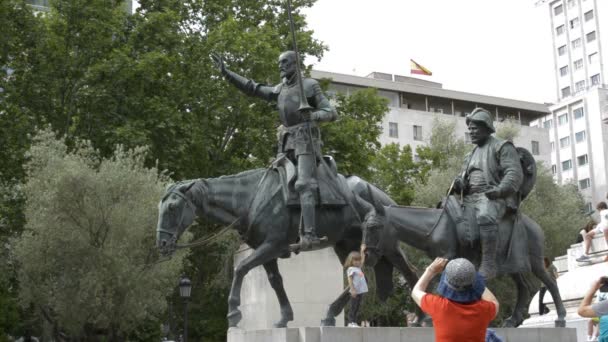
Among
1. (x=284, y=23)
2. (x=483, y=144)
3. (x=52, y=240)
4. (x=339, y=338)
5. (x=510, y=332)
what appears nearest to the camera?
(x=339, y=338)

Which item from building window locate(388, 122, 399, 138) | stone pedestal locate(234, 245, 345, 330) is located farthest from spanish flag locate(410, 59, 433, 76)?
stone pedestal locate(234, 245, 345, 330)

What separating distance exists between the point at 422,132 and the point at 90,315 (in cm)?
6122

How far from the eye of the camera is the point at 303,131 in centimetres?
1221

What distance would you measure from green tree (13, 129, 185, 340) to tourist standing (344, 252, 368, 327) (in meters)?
15.8

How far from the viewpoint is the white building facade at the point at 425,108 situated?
83438 mm

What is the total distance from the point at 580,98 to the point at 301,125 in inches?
3668

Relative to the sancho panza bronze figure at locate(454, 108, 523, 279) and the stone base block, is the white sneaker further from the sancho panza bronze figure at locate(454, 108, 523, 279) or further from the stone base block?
the stone base block

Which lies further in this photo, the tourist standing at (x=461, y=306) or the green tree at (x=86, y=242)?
the green tree at (x=86, y=242)

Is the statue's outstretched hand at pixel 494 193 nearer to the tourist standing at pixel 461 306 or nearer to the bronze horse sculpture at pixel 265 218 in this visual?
the bronze horse sculpture at pixel 265 218

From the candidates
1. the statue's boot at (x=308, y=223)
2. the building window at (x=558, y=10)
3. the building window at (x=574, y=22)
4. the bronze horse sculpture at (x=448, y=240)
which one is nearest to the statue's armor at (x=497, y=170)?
the bronze horse sculpture at (x=448, y=240)

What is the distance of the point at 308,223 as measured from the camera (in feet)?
38.2

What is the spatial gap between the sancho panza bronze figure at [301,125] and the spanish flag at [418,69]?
268 feet

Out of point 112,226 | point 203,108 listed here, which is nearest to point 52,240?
point 112,226

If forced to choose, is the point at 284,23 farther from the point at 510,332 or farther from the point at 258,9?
the point at 510,332
